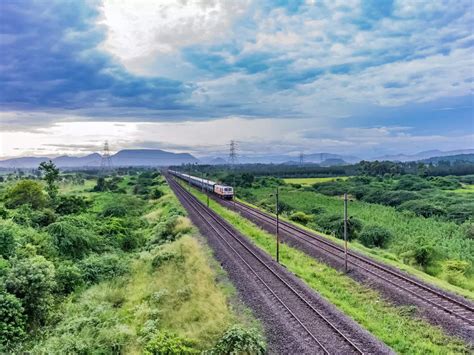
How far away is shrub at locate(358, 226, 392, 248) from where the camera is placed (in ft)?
125

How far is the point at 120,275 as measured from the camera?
25.4m

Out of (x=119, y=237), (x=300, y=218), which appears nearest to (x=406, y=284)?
(x=119, y=237)

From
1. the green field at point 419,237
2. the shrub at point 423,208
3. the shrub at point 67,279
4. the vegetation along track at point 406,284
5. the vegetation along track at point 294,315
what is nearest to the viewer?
the vegetation along track at point 294,315

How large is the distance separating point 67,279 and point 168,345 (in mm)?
11855

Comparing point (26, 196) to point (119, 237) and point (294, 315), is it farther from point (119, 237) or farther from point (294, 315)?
point (294, 315)

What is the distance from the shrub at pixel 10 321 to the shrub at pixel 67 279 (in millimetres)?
4385

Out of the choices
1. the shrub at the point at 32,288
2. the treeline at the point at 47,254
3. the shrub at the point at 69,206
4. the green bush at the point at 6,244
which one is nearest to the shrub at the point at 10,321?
the treeline at the point at 47,254

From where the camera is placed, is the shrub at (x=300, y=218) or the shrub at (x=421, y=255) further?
the shrub at (x=300, y=218)

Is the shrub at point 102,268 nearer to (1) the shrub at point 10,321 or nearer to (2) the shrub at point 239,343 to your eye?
(1) the shrub at point 10,321

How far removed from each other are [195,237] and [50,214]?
52.9 ft

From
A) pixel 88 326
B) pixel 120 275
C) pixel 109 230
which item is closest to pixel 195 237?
pixel 109 230

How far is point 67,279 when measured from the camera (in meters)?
22.8

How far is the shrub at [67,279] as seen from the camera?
72.6ft

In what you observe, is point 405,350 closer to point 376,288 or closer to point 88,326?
point 376,288
